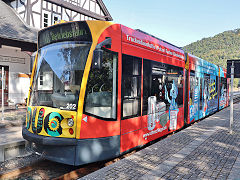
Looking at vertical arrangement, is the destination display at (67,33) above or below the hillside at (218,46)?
below

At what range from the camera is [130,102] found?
4.89 metres

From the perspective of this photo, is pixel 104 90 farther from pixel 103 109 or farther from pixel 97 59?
pixel 97 59

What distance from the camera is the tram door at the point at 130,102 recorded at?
470 cm

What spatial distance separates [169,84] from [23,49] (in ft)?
31.2

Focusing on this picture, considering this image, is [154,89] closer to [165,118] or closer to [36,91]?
[165,118]

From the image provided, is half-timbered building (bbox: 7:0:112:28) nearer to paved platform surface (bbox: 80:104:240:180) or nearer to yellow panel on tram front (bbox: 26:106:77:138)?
yellow panel on tram front (bbox: 26:106:77:138)

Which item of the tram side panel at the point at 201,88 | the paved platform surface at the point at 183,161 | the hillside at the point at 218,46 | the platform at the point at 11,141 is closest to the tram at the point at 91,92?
the paved platform surface at the point at 183,161

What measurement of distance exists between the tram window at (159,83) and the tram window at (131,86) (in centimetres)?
29

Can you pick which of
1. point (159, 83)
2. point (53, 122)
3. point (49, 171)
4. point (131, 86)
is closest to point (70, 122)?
point (53, 122)

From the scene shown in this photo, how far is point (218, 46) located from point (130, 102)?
168461mm

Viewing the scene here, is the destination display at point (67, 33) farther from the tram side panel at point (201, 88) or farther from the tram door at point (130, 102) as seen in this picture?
the tram side panel at point (201, 88)

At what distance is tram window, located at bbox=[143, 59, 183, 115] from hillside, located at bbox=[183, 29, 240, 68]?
13252 centimetres

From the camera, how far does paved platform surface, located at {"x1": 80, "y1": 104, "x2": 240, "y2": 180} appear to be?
3760 millimetres

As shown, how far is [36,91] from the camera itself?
15.6 feet
